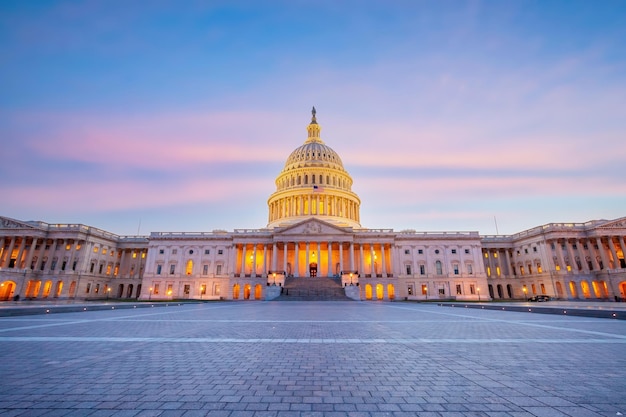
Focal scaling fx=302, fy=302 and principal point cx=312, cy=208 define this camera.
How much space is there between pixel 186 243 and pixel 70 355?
72.5 meters

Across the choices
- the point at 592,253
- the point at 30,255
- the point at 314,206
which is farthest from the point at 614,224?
the point at 30,255

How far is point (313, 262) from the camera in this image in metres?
73.3

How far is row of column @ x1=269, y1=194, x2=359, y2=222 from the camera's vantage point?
285 feet

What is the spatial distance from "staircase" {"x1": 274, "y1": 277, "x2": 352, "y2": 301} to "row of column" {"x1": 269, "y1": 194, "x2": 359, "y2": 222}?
94.2 ft

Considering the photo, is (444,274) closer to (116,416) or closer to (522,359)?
(522,359)

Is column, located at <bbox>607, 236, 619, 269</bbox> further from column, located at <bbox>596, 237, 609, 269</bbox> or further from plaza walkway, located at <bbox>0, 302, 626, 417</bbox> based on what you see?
plaza walkway, located at <bbox>0, 302, 626, 417</bbox>

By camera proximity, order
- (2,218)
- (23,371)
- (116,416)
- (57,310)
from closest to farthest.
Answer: (116,416) < (23,371) < (57,310) < (2,218)

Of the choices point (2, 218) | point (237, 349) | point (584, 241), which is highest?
point (2, 218)

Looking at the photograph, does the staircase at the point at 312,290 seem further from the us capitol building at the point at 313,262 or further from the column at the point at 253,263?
the column at the point at 253,263

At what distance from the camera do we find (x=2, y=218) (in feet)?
215

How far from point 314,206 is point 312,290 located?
35784 millimetres

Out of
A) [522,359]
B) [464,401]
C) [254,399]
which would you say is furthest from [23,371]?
[522,359]

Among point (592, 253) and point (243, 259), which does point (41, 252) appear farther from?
point (592, 253)

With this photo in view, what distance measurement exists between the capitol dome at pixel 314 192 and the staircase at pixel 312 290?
84.3ft
